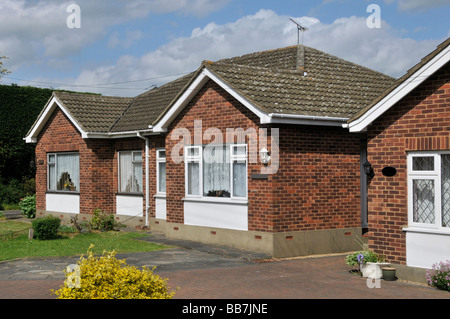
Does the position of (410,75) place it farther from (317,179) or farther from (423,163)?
(317,179)

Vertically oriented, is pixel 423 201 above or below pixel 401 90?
below

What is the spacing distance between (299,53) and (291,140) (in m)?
5.27

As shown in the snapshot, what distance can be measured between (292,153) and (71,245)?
271 inches

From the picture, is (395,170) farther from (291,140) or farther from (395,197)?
(291,140)

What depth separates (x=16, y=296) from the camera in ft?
34.1

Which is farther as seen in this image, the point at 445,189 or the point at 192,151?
the point at 192,151

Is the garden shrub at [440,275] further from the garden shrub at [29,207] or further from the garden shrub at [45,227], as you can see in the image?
the garden shrub at [29,207]

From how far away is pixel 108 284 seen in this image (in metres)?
7.61

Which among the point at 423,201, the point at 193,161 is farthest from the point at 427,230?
the point at 193,161

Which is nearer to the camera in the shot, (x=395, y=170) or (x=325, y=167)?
(x=395, y=170)

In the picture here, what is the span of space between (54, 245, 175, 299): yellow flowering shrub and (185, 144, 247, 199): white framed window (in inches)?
338

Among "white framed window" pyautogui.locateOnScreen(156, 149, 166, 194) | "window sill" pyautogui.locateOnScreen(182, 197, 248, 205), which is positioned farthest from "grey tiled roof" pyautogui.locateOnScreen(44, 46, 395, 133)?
"window sill" pyautogui.locateOnScreen(182, 197, 248, 205)

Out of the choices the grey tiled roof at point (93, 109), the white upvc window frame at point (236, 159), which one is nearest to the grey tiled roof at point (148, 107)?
the grey tiled roof at point (93, 109)
